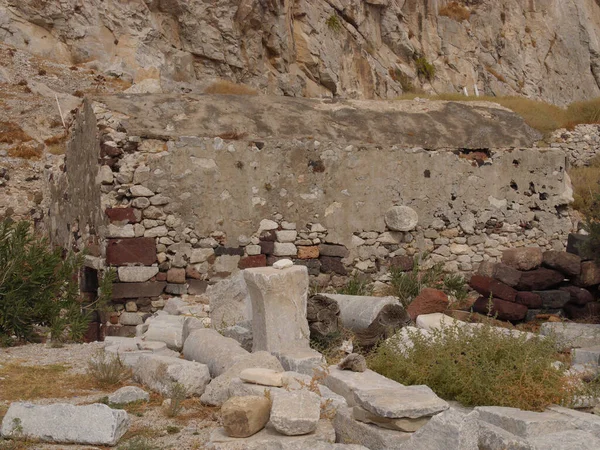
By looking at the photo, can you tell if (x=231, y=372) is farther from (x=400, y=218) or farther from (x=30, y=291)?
(x=400, y=218)

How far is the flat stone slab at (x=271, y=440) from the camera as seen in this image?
4.10 meters

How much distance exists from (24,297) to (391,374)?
454 cm

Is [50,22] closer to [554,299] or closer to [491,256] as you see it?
[491,256]

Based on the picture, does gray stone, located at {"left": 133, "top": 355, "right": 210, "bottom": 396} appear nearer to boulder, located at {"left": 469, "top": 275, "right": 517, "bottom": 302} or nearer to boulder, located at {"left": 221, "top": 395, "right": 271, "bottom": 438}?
boulder, located at {"left": 221, "top": 395, "right": 271, "bottom": 438}

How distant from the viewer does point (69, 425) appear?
14.4 feet

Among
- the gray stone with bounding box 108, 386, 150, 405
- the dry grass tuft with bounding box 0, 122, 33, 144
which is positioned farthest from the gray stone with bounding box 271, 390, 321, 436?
the dry grass tuft with bounding box 0, 122, 33, 144

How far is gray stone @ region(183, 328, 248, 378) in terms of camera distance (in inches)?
231

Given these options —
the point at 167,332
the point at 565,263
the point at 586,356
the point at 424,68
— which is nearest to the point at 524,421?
the point at 586,356

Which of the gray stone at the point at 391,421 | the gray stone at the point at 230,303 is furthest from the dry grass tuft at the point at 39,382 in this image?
the gray stone at the point at 391,421

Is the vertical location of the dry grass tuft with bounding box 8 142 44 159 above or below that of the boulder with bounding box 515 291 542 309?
above

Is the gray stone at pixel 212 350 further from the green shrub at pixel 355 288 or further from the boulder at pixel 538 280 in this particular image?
the boulder at pixel 538 280

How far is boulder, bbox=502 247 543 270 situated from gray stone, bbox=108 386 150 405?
5422 mm

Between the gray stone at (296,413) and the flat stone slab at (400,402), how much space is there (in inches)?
12.1

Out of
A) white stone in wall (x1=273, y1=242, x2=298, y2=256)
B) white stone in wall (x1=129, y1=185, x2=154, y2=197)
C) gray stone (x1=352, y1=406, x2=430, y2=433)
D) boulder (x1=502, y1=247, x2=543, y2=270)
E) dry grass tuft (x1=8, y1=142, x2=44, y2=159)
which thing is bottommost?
gray stone (x1=352, y1=406, x2=430, y2=433)
